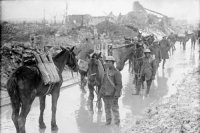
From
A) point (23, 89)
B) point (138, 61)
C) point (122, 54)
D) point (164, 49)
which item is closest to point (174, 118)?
point (23, 89)

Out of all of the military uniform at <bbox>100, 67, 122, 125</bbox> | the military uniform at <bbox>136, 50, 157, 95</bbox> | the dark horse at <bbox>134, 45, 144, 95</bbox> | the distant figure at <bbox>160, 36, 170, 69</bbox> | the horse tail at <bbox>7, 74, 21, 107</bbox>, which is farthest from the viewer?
the distant figure at <bbox>160, 36, 170, 69</bbox>

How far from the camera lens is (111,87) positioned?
8.58m

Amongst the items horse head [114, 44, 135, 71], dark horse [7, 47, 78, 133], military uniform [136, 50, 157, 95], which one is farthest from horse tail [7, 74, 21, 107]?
horse head [114, 44, 135, 71]

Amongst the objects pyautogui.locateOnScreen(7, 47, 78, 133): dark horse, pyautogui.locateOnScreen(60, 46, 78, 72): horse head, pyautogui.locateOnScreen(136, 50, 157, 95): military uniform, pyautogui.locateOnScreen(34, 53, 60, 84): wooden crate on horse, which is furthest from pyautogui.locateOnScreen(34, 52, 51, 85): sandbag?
pyautogui.locateOnScreen(136, 50, 157, 95): military uniform

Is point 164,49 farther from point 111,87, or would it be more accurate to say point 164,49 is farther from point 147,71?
point 111,87

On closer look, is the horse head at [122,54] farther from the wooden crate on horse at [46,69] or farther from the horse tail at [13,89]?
the horse tail at [13,89]

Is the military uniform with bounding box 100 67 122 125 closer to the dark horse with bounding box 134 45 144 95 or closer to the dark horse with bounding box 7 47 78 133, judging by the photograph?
the dark horse with bounding box 7 47 78 133

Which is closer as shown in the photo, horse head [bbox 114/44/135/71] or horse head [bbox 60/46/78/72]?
horse head [bbox 60/46/78/72]

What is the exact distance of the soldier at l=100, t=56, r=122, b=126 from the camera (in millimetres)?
8547

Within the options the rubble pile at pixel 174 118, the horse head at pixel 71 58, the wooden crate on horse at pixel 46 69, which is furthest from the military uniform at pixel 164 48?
the wooden crate on horse at pixel 46 69

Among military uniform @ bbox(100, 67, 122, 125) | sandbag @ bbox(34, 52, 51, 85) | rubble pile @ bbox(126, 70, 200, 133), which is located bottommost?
rubble pile @ bbox(126, 70, 200, 133)

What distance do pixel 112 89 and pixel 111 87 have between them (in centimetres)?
7

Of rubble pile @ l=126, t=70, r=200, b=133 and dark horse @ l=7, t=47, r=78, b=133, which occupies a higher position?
dark horse @ l=7, t=47, r=78, b=133

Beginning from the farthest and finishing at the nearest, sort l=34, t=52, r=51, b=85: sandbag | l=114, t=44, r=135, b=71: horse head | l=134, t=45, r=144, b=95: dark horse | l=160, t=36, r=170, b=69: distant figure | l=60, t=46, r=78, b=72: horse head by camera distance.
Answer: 1. l=160, t=36, r=170, b=69: distant figure
2. l=114, t=44, r=135, b=71: horse head
3. l=134, t=45, r=144, b=95: dark horse
4. l=60, t=46, r=78, b=72: horse head
5. l=34, t=52, r=51, b=85: sandbag
